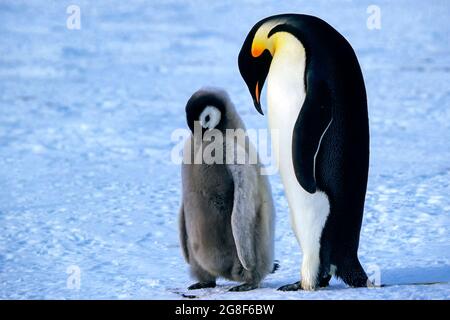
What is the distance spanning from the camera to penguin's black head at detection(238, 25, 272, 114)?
280 cm

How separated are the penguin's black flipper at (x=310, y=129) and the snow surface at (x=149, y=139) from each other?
33 cm

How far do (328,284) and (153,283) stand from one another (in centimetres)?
55

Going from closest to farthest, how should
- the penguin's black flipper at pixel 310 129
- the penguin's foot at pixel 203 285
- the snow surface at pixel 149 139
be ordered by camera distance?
the penguin's black flipper at pixel 310 129, the penguin's foot at pixel 203 285, the snow surface at pixel 149 139

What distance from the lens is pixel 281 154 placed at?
2764mm

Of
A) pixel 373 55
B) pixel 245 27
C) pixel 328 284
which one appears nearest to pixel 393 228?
pixel 328 284

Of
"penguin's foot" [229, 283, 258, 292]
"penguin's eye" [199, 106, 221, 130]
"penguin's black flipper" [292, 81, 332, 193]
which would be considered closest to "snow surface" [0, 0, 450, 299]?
"penguin's foot" [229, 283, 258, 292]

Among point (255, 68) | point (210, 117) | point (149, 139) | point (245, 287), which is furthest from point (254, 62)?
point (149, 139)

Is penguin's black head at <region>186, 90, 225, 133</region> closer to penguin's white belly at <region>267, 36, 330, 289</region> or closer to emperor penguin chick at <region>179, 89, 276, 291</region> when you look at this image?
emperor penguin chick at <region>179, 89, 276, 291</region>

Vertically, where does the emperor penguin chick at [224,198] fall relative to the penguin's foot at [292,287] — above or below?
above

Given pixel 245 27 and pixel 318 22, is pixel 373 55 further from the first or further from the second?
pixel 318 22

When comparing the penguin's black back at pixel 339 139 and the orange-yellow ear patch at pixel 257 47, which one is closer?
the penguin's black back at pixel 339 139

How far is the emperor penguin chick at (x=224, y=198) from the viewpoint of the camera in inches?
106

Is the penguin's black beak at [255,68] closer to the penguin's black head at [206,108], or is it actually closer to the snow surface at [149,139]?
the penguin's black head at [206,108]

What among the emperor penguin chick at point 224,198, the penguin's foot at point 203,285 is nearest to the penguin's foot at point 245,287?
the emperor penguin chick at point 224,198
